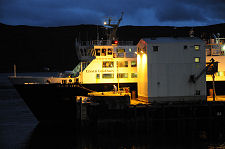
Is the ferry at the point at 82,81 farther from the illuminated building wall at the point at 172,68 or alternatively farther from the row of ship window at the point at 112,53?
the illuminated building wall at the point at 172,68

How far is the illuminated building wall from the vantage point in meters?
33.0

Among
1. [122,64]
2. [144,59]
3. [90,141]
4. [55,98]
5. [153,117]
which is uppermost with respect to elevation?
[144,59]

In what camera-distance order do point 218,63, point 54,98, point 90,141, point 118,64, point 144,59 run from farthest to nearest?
point 218,63, point 118,64, point 54,98, point 144,59, point 90,141

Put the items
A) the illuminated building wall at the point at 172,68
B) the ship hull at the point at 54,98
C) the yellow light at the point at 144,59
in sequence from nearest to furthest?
the illuminated building wall at the point at 172,68 < the yellow light at the point at 144,59 < the ship hull at the point at 54,98

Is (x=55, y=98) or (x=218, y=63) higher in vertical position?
(x=218, y=63)

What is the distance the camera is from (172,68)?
109ft

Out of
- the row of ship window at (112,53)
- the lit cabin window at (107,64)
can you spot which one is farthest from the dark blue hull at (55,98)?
the row of ship window at (112,53)

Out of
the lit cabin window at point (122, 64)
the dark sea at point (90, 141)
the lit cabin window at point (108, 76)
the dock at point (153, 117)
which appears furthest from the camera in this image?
the lit cabin window at point (122, 64)

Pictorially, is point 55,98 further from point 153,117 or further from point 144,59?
point 153,117

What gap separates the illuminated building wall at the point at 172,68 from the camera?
3297cm

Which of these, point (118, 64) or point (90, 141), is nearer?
point (90, 141)

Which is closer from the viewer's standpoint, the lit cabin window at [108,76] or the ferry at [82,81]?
the ferry at [82,81]

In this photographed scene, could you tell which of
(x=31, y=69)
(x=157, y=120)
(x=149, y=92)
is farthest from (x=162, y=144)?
(x=31, y=69)

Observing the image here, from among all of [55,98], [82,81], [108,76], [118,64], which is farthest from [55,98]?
[118,64]
